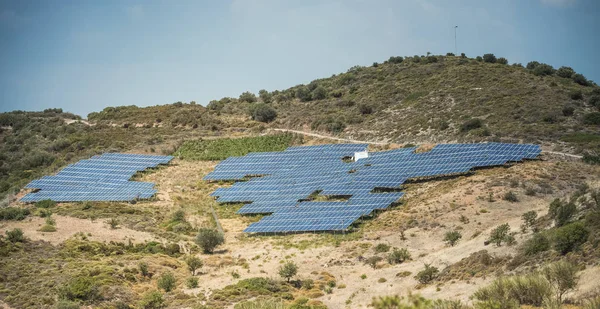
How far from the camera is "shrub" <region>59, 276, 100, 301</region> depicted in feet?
133

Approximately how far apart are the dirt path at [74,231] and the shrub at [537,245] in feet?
115

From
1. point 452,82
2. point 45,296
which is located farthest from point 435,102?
point 45,296

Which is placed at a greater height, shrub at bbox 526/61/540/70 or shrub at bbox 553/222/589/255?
shrub at bbox 526/61/540/70

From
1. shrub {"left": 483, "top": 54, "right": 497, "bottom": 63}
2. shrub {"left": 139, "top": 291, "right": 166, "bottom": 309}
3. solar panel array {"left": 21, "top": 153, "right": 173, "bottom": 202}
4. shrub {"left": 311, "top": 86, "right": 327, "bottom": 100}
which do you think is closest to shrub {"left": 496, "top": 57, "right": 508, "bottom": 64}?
shrub {"left": 483, "top": 54, "right": 497, "bottom": 63}

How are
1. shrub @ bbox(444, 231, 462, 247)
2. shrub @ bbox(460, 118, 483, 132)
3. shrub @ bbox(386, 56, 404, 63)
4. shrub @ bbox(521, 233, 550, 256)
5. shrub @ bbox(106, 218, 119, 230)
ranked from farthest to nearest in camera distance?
→ 1. shrub @ bbox(386, 56, 404, 63)
2. shrub @ bbox(460, 118, 483, 132)
3. shrub @ bbox(106, 218, 119, 230)
4. shrub @ bbox(444, 231, 462, 247)
5. shrub @ bbox(521, 233, 550, 256)

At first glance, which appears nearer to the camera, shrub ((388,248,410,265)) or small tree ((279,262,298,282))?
small tree ((279,262,298,282))

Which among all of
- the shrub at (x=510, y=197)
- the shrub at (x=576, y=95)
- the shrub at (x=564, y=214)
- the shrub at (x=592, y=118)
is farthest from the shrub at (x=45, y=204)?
the shrub at (x=576, y=95)

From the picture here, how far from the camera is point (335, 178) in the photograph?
69.4 m

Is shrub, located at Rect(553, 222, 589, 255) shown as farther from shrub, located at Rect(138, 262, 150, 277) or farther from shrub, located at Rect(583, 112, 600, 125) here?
shrub, located at Rect(583, 112, 600, 125)

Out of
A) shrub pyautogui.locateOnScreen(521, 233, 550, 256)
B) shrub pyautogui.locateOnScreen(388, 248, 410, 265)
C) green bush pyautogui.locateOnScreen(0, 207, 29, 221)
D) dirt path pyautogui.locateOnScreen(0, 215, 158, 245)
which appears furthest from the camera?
green bush pyautogui.locateOnScreen(0, 207, 29, 221)

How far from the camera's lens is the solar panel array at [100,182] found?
239 ft

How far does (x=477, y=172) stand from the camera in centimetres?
6481

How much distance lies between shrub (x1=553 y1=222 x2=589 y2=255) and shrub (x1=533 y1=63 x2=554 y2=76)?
250ft

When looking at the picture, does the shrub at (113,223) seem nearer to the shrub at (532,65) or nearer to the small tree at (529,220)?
the small tree at (529,220)
